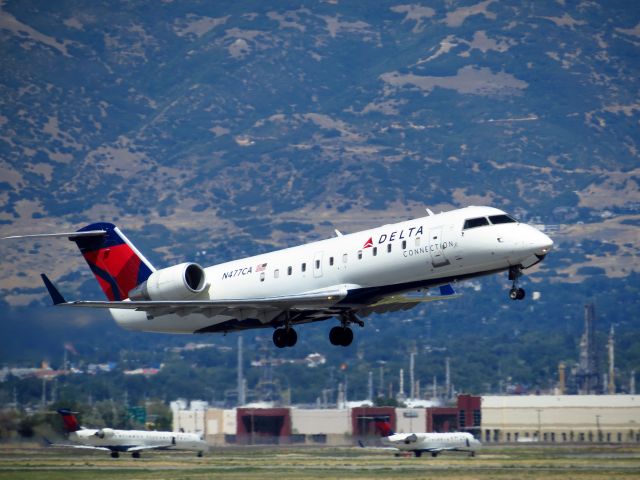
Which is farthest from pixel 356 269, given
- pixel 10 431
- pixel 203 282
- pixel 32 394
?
pixel 32 394

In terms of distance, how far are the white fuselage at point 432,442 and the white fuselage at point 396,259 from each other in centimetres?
2946

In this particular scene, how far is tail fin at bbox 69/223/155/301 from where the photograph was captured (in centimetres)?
5766

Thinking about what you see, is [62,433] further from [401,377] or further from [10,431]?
[401,377]

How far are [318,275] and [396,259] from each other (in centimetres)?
320

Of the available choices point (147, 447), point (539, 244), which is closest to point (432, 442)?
point (147, 447)

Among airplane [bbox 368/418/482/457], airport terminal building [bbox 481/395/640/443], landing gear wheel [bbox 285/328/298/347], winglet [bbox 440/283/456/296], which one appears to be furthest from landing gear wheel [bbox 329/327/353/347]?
airport terminal building [bbox 481/395/640/443]

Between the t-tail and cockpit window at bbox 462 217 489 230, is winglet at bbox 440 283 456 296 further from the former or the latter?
the t-tail

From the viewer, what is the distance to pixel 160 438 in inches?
3356

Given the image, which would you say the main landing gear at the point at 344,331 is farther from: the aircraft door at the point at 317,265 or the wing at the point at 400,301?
the aircraft door at the point at 317,265

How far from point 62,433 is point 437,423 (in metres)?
33.5

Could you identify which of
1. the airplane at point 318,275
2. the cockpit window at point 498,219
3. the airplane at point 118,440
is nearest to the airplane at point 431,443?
the airplane at point 118,440

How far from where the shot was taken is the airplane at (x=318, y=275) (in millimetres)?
49688

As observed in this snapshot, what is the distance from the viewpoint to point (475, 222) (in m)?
49.9

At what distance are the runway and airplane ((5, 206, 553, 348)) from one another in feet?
33.3
